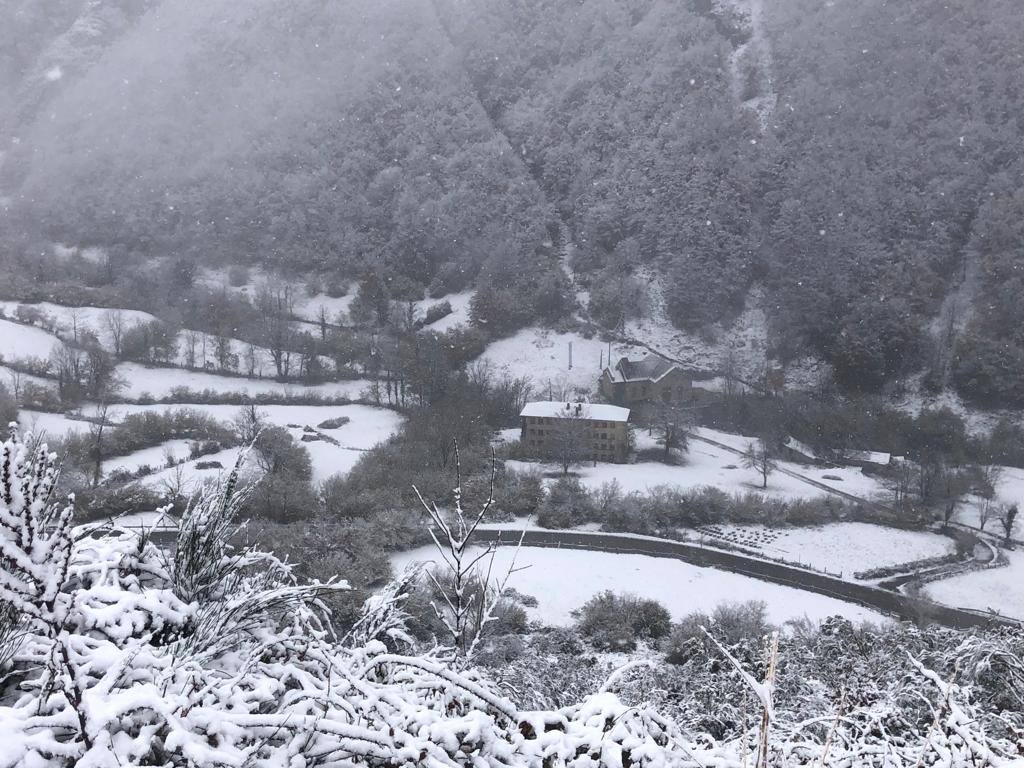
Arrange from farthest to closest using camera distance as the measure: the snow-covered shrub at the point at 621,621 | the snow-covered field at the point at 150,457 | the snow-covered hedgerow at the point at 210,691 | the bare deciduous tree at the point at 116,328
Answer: the bare deciduous tree at the point at 116,328 < the snow-covered field at the point at 150,457 < the snow-covered shrub at the point at 621,621 < the snow-covered hedgerow at the point at 210,691

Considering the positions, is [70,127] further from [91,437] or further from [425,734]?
[425,734]

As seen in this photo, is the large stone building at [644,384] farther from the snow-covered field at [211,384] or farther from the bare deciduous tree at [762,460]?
the snow-covered field at [211,384]

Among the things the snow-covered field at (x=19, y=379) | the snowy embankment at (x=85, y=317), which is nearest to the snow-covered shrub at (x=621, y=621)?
the snow-covered field at (x=19, y=379)

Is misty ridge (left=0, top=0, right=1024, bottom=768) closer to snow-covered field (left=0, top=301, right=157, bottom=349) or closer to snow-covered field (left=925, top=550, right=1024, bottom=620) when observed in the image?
snow-covered field (left=925, top=550, right=1024, bottom=620)

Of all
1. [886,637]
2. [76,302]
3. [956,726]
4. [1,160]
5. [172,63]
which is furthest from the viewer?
[172,63]

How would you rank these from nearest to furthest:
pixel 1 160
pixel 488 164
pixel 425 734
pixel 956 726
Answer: pixel 425 734, pixel 956 726, pixel 488 164, pixel 1 160

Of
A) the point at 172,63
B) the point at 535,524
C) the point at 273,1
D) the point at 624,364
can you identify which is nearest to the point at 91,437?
the point at 535,524

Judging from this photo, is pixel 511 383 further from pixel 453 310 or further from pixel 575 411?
pixel 453 310
